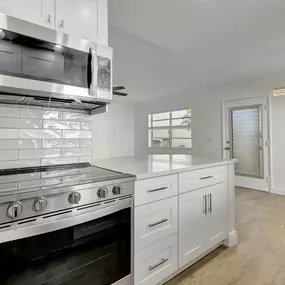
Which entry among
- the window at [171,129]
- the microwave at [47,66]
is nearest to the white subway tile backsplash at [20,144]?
the microwave at [47,66]

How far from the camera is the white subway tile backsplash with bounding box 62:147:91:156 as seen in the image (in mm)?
1643

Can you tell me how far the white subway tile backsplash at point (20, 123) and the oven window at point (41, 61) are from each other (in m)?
0.42

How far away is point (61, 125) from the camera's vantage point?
163 centimetres

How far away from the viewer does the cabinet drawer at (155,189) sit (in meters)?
1.33

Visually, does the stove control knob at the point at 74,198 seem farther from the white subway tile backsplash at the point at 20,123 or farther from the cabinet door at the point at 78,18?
the cabinet door at the point at 78,18

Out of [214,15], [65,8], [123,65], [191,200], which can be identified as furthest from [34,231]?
[123,65]

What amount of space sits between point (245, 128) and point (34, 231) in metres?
4.47

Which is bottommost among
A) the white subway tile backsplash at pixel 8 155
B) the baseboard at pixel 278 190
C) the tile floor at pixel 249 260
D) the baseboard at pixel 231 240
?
the tile floor at pixel 249 260

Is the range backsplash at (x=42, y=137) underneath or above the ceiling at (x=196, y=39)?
underneath

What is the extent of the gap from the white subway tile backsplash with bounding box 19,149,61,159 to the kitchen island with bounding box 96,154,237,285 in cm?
38

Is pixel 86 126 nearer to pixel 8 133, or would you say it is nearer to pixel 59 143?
pixel 59 143

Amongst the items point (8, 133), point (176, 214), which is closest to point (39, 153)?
point (8, 133)

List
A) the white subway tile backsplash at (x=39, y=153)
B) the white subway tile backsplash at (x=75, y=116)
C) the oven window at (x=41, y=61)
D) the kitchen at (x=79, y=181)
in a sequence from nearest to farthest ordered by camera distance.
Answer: the kitchen at (x=79, y=181), the oven window at (x=41, y=61), the white subway tile backsplash at (x=39, y=153), the white subway tile backsplash at (x=75, y=116)

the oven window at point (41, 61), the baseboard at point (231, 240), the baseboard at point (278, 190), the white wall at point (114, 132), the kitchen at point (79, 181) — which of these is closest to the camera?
the kitchen at point (79, 181)
